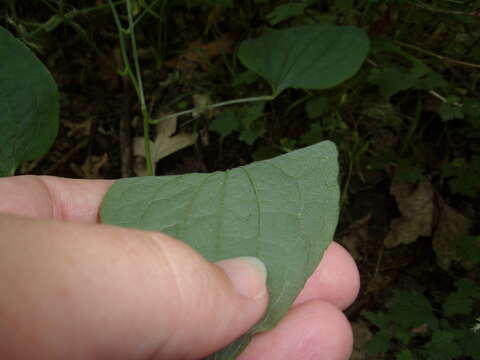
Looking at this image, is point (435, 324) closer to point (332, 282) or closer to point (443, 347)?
point (443, 347)

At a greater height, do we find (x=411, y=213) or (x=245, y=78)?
(x=245, y=78)

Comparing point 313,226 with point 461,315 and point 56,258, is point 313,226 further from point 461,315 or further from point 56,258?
point 461,315

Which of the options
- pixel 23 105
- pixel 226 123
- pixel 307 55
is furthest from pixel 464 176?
pixel 23 105

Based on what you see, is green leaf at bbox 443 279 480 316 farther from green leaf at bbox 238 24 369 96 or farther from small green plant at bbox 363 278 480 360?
green leaf at bbox 238 24 369 96

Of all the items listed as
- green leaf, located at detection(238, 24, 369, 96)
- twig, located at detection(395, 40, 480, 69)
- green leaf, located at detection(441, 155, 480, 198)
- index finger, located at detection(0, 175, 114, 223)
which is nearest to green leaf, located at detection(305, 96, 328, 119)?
green leaf, located at detection(238, 24, 369, 96)

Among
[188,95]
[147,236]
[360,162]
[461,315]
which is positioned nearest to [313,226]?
[147,236]

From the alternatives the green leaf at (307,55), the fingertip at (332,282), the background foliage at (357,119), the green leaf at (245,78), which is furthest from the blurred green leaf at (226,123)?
the fingertip at (332,282)
